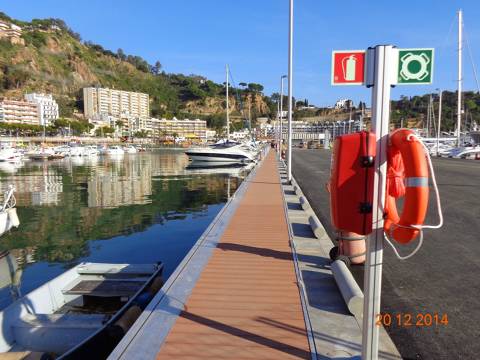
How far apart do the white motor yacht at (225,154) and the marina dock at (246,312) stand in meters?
34.2

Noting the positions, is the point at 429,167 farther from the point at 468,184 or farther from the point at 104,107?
the point at 104,107

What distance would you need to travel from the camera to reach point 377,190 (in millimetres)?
2729

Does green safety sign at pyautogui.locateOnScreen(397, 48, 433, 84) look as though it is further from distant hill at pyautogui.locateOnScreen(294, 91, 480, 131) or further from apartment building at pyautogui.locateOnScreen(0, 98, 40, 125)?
apartment building at pyautogui.locateOnScreen(0, 98, 40, 125)

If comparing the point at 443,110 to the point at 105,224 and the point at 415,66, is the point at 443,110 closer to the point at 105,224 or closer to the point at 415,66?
the point at 105,224

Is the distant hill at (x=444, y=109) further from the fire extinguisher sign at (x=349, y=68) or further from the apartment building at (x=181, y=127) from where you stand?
the fire extinguisher sign at (x=349, y=68)

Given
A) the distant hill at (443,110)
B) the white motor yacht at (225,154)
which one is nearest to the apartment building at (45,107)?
the distant hill at (443,110)

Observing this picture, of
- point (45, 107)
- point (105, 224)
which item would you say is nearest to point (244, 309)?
point (105, 224)

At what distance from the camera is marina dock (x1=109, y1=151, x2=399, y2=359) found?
131 inches

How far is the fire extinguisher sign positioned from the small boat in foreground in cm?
383

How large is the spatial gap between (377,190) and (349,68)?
2.93ft

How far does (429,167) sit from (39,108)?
169497mm

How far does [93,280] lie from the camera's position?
6871 mm

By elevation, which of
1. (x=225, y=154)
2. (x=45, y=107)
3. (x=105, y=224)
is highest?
(x=45, y=107)

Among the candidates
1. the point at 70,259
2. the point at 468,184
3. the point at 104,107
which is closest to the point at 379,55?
the point at 70,259
